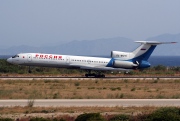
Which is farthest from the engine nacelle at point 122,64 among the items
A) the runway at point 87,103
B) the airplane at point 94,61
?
the runway at point 87,103

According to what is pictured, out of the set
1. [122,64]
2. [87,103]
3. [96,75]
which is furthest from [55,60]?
[87,103]

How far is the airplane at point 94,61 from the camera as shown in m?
59.2

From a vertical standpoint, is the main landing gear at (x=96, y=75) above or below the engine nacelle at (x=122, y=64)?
below

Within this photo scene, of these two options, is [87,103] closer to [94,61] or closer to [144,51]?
[94,61]

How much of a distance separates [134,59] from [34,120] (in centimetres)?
4284

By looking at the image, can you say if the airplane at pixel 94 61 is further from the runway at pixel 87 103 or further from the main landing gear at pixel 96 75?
the runway at pixel 87 103

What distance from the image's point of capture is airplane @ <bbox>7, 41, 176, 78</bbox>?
59.2 metres

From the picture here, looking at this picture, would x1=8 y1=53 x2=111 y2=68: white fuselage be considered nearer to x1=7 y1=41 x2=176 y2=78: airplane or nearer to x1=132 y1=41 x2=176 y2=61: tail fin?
x1=7 y1=41 x2=176 y2=78: airplane

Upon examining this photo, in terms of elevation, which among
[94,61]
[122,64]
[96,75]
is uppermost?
[94,61]

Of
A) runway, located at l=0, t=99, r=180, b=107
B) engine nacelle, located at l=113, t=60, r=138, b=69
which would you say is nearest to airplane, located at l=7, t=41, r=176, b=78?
engine nacelle, located at l=113, t=60, r=138, b=69

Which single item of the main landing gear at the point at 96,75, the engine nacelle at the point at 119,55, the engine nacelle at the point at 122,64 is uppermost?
the engine nacelle at the point at 119,55

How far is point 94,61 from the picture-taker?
61062mm

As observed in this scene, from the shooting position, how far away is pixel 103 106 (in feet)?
84.5

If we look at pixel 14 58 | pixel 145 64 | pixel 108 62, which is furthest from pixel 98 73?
pixel 14 58
